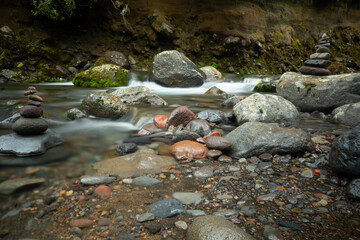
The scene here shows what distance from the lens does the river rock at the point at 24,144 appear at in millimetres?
3383

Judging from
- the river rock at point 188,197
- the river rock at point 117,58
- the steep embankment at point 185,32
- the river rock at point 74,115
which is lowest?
the river rock at point 74,115

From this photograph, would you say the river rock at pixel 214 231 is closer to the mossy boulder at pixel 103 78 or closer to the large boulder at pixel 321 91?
the large boulder at pixel 321 91

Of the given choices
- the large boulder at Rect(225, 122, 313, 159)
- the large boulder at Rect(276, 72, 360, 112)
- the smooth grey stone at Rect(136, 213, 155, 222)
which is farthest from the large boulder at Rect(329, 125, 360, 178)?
the large boulder at Rect(276, 72, 360, 112)

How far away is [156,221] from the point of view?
1990mm

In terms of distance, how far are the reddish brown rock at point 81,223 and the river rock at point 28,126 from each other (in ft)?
7.42

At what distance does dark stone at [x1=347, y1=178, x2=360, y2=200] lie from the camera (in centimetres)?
225

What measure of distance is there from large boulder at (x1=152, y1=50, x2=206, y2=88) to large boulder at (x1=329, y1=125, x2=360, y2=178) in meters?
9.11

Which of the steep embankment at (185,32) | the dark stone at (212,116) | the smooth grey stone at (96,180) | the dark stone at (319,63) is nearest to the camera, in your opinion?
the smooth grey stone at (96,180)

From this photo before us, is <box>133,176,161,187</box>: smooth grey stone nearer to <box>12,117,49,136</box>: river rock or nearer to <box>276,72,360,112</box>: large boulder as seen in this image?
<box>12,117,49,136</box>: river rock

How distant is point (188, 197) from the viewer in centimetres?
238

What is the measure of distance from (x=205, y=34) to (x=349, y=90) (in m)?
15.3

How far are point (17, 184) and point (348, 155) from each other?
359 centimetres

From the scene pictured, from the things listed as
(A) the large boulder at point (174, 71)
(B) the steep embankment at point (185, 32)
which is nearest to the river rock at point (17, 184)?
(A) the large boulder at point (174, 71)

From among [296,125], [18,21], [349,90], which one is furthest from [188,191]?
[18,21]
